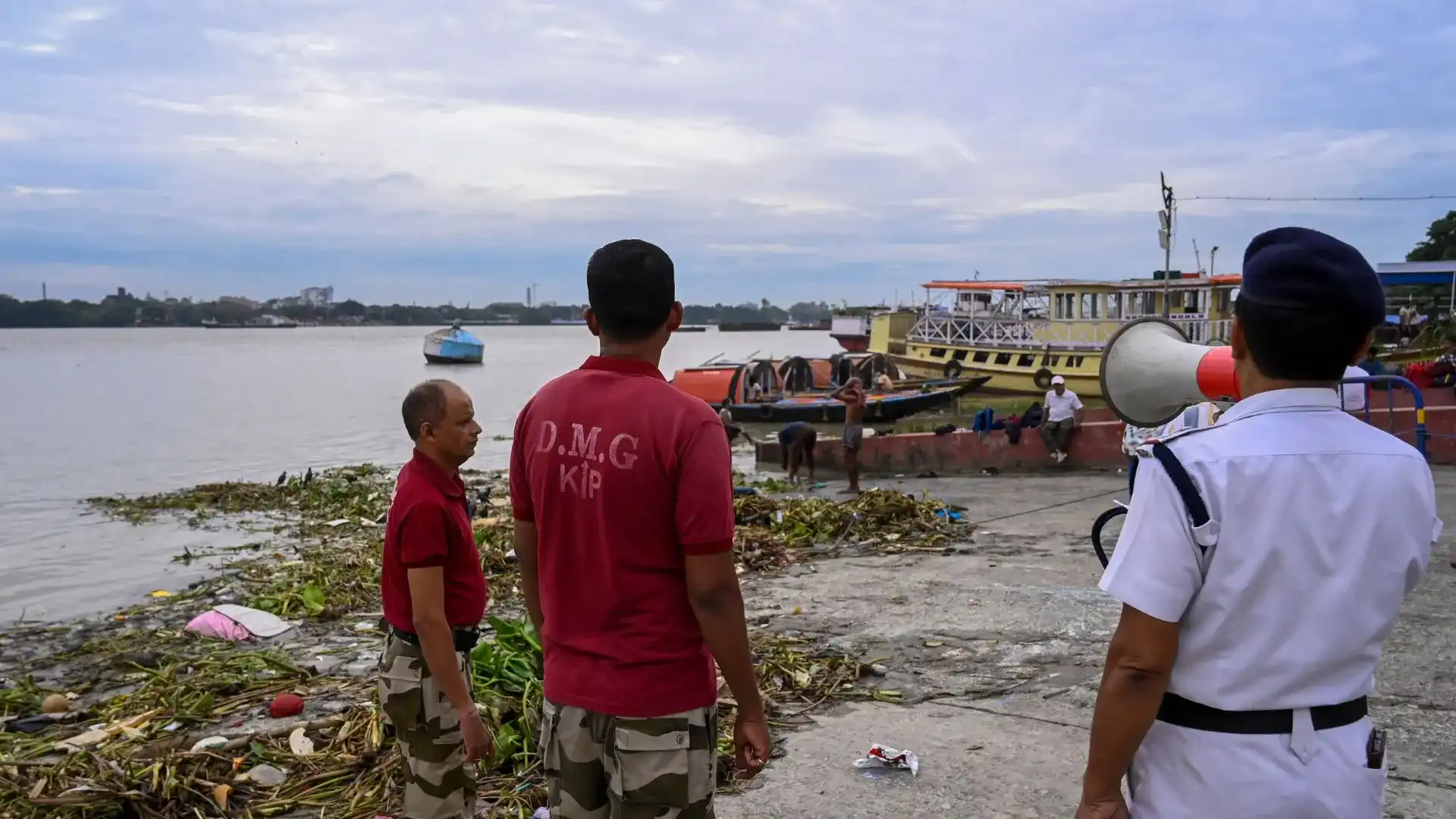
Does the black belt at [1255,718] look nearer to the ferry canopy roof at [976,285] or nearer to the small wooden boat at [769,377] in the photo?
the small wooden boat at [769,377]

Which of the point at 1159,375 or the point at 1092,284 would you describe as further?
the point at 1092,284

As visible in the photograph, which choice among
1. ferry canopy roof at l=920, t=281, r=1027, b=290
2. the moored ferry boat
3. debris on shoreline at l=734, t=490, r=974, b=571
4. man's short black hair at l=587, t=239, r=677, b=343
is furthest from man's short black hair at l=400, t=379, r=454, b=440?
the moored ferry boat

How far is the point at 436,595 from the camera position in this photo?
322cm

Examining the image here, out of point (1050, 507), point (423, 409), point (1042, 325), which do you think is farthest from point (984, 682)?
point (1042, 325)

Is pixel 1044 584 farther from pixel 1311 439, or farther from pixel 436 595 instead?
pixel 1311 439

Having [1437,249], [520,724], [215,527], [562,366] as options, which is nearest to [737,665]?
[520,724]

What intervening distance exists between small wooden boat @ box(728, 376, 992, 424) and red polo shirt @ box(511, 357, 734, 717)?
86.9 ft

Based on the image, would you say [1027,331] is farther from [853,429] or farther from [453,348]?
[453,348]

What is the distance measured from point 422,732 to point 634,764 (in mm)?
1273

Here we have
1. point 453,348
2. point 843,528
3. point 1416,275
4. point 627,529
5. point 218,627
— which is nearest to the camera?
point 627,529

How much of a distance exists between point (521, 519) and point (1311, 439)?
189 cm

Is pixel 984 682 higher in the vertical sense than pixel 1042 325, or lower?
lower

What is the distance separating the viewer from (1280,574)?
1.77m

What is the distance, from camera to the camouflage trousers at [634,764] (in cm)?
245
